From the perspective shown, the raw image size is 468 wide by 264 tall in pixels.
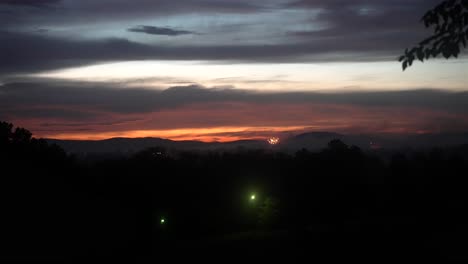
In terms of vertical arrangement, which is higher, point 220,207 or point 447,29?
point 447,29

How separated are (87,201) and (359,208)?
1881 cm

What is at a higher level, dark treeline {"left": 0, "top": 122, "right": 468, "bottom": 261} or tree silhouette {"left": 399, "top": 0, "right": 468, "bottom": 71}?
tree silhouette {"left": 399, "top": 0, "right": 468, "bottom": 71}

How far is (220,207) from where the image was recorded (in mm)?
53812

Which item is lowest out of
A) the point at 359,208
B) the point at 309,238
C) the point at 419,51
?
the point at 359,208

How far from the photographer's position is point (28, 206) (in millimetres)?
44312

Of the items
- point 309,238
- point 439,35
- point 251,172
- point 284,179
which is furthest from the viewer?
point 251,172

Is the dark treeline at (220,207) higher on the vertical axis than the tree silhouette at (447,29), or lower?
lower

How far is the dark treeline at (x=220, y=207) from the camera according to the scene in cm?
2461

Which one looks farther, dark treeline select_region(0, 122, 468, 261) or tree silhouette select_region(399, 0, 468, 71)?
dark treeline select_region(0, 122, 468, 261)

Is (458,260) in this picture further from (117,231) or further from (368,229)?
(117,231)

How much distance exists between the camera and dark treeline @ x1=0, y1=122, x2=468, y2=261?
80.7 ft

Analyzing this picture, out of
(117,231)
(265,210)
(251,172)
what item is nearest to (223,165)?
(251,172)

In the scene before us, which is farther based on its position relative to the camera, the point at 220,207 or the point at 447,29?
the point at 220,207

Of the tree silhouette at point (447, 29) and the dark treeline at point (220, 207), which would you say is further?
the dark treeline at point (220, 207)
